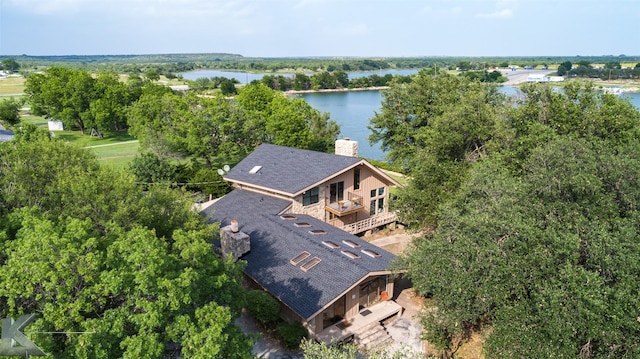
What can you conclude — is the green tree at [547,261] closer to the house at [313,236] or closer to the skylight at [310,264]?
the house at [313,236]

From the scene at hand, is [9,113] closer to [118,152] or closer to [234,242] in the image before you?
[118,152]

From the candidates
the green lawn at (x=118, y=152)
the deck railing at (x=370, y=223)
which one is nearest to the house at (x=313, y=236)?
the deck railing at (x=370, y=223)

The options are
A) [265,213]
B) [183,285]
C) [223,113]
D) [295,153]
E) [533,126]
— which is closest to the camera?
[183,285]

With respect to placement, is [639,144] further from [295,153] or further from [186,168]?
[186,168]

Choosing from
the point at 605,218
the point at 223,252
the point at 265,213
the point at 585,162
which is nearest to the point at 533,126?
the point at 585,162

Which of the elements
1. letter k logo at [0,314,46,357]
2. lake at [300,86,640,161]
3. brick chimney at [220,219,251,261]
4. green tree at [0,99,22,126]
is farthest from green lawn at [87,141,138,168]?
letter k logo at [0,314,46,357]

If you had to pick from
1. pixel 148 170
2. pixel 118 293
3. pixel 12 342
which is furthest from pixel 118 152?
pixel 12 342
